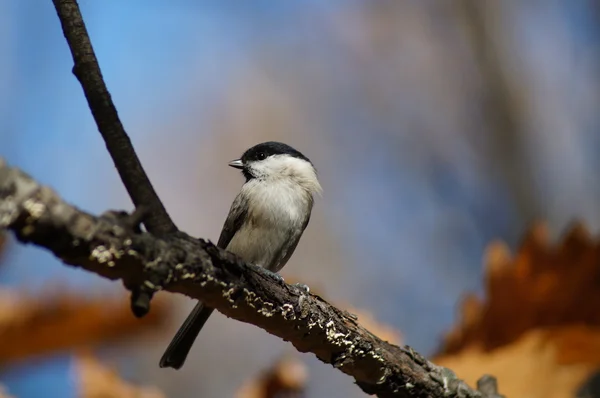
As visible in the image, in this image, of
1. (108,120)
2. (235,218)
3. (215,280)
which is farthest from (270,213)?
(108,120)

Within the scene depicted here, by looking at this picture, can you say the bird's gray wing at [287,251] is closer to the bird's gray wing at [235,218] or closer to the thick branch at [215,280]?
the bird's gray wing at [235,218]

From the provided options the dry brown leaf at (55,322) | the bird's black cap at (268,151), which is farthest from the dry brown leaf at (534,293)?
the dry brown leaf at (55,322)

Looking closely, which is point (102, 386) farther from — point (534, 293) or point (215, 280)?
point (534, 293)

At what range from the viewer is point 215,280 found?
4.50 feet

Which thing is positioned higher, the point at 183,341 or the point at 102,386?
the point at 183,341

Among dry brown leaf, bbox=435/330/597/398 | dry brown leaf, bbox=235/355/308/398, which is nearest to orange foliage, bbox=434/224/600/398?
dry brown leaf, bbox=435/330/597/398

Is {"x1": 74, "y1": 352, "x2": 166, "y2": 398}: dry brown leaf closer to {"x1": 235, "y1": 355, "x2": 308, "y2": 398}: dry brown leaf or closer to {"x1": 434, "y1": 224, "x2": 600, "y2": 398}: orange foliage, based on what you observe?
{"x1": 235, "y1": 355, "x2": 308, "y2": 398}: dry brown leaf

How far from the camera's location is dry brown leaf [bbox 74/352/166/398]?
1946 mm

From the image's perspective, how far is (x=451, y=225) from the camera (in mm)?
5570

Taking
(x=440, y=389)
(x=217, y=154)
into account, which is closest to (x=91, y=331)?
(x=440, y=389)

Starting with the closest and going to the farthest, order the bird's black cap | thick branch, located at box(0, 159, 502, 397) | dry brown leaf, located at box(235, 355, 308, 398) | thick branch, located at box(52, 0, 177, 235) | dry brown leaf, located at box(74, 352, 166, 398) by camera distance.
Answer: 1. thick branch, located at box(0, 159, 502, 397)
2. thick branch, located at box(52, 0, 177, 235)
3. dry brown leaf, located at box(74, 352, 166, 398)
4. dry brown leaf, located at box(235, 355, 308, 398)
5. the bird's black cap

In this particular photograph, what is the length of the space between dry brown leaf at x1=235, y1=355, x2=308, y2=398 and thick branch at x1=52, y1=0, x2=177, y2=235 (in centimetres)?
92

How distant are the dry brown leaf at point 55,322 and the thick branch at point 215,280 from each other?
0.84 metres

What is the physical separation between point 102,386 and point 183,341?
553 millimetres
